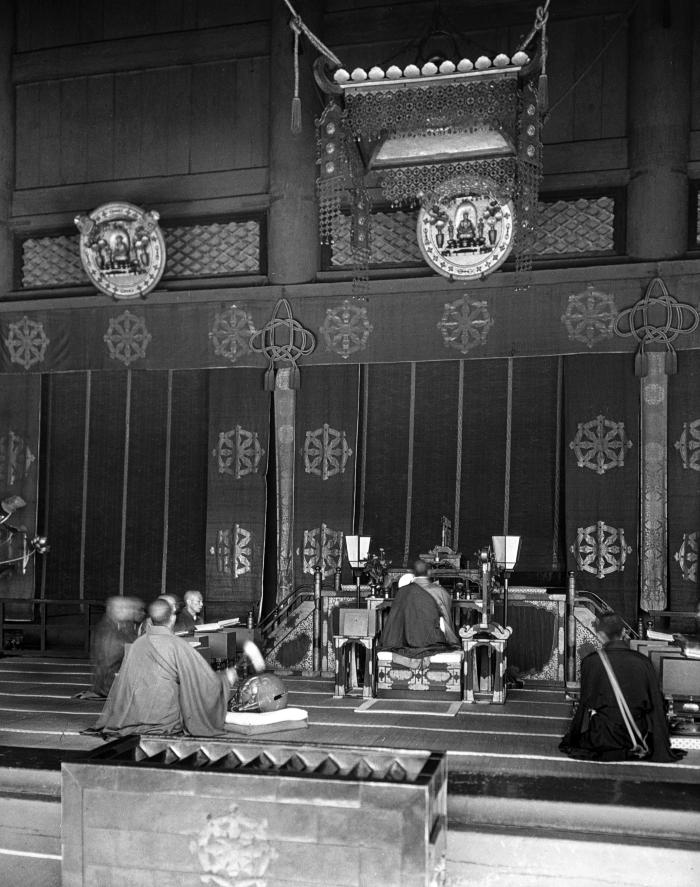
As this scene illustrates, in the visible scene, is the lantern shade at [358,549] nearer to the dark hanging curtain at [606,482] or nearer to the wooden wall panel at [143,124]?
the dark hanging curtain at [606,482]

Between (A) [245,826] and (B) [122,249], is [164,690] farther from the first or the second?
(B) [122,249]

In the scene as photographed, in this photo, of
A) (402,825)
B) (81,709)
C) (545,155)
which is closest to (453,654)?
(81,709)

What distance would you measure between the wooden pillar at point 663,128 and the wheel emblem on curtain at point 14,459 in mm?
6813

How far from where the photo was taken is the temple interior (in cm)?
716

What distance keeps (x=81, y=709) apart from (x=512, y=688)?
3479mm

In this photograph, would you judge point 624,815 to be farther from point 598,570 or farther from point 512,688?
point 598,570

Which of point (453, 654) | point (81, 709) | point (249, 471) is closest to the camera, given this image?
point (81, 709)

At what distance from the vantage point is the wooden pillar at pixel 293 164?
10258 mm

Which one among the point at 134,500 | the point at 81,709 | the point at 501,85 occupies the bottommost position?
the point at 81,709

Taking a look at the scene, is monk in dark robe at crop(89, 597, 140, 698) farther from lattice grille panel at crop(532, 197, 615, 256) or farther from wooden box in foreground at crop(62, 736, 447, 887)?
lattice grille panel at crop(532, 197, 615, 256)

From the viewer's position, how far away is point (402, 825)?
144 inches

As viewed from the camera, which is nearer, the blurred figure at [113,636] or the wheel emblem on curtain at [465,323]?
the blurred figure at [113,636]

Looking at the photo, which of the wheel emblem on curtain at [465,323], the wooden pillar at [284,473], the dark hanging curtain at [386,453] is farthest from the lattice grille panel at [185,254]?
the wheel emblem on curtain at [465,323]

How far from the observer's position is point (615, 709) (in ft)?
18.8
